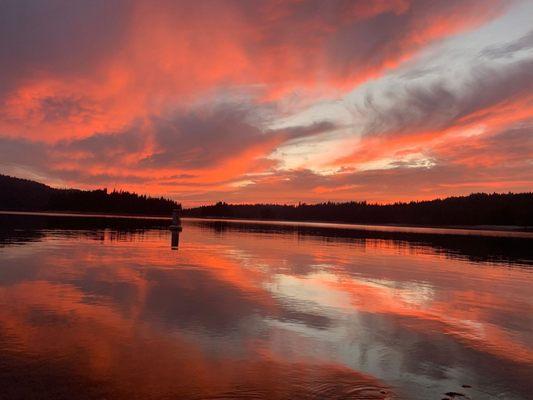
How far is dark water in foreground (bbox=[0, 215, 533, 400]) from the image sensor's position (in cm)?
772

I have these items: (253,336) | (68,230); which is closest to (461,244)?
(68,230)

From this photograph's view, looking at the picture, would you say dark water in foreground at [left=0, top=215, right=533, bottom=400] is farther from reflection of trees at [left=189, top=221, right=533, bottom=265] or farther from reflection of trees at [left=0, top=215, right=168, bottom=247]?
reflection of trees at [left=189, top=221, right=533, bottom=265]

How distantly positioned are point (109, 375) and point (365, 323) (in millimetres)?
8212

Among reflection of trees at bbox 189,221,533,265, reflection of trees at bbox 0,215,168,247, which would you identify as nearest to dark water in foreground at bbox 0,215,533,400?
reflection of trees at bbox 0,215,168,247

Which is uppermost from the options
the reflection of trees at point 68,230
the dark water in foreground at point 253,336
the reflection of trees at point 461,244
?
the reflection of trees at point 68,230

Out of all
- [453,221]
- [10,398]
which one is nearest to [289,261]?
[10,398]

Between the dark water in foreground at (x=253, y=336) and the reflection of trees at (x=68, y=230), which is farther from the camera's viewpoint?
the reflection of trees at (x=68, y=230)

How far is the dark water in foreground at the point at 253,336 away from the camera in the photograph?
7.72 m

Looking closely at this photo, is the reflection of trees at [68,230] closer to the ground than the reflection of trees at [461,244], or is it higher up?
higher up

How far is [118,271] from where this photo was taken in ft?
70.4

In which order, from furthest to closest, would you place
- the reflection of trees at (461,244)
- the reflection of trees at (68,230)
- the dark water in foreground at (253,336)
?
the reflection of trees at (461,244)
the reflection of trees at (68,230)
the dark water in foreground at (253,336)

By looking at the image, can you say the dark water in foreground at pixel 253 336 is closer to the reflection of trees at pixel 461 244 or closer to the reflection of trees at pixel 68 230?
the reflection of trees at pixel 68 230

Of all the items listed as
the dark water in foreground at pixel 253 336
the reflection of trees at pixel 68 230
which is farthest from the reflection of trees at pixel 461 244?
the dark water in foreground at pixel 253 336

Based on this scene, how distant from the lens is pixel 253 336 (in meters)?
11.1
